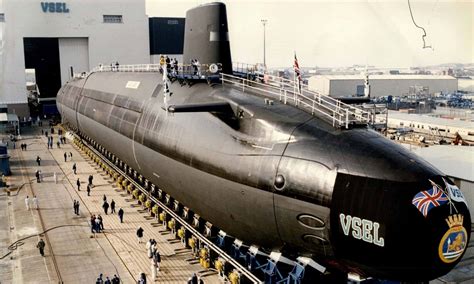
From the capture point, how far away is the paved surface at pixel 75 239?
21244mm

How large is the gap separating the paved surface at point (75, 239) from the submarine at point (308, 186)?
3.49 meters

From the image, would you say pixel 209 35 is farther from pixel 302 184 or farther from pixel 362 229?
pixel 362 229

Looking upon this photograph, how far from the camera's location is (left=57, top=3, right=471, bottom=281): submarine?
12445 mm

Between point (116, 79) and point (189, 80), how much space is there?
17.5m

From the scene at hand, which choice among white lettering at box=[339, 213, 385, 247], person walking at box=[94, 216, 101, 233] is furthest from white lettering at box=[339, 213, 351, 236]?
person walking at box=[94, 216, 101, 233]

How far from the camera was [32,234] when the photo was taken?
26.5 meters

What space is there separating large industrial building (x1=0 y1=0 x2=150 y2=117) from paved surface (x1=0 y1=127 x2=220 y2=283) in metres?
40.8

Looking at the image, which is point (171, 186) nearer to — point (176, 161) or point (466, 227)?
point (176, 161)

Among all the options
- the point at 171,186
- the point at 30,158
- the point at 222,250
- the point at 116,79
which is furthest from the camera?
the point at 30,158

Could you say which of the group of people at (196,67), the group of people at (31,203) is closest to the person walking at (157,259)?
the group of people at (196,67)

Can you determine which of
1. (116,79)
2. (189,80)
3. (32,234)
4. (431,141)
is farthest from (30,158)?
(431,141)

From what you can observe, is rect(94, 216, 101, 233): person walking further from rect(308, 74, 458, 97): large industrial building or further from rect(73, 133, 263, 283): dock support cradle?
rect(308, 74, 458, 97): large industrial building

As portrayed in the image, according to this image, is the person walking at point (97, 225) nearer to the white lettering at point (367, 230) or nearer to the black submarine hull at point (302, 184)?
the black submarine hull at point (302, 184)

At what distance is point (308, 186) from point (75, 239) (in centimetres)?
1712
